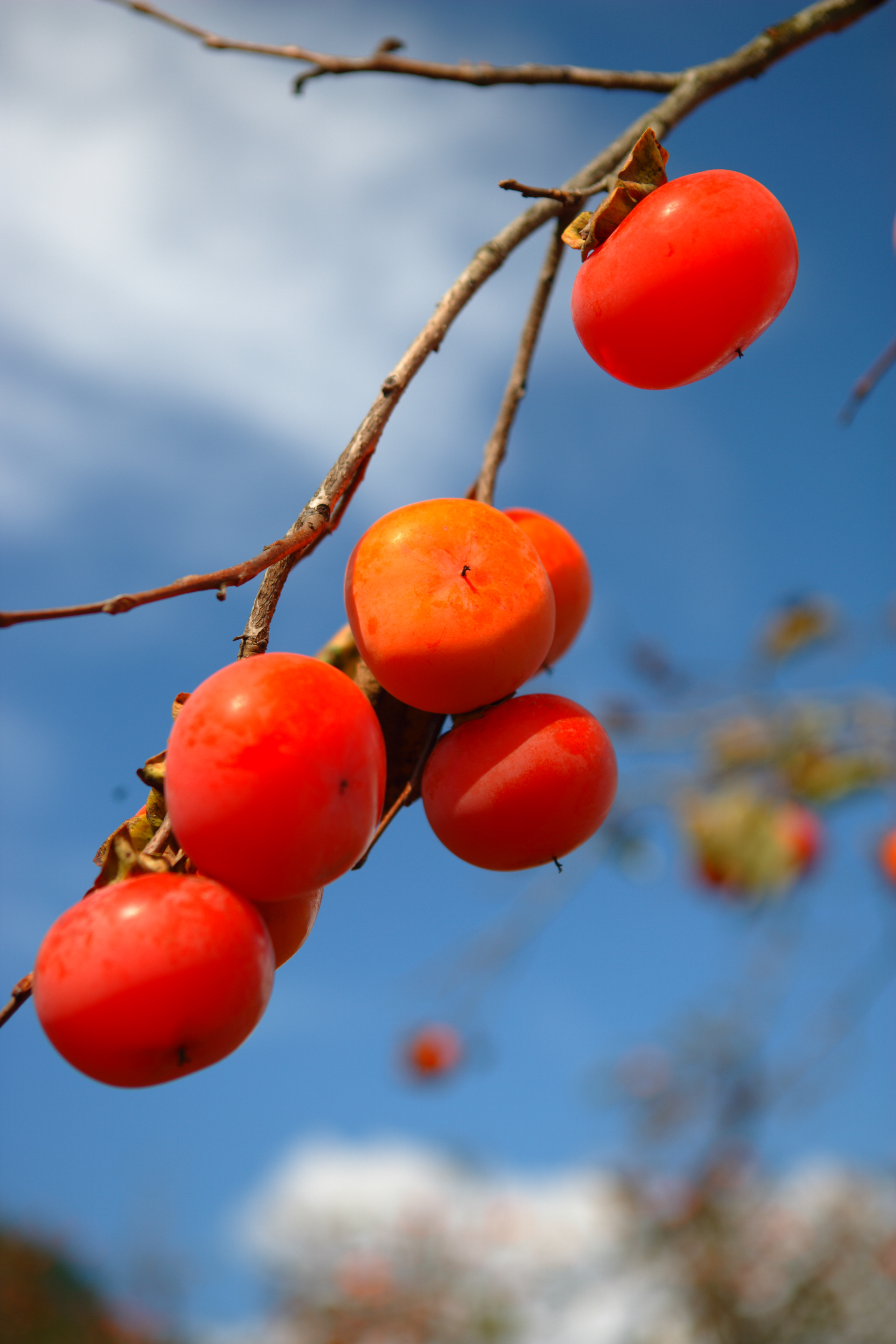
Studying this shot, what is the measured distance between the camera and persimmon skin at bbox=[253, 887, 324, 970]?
2.56 feet

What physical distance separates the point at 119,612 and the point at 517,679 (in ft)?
1.07

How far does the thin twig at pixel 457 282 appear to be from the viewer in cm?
72

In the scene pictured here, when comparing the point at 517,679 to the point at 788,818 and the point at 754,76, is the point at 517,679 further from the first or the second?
the point at 788,818

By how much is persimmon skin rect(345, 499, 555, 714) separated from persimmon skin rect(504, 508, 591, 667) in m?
0.17

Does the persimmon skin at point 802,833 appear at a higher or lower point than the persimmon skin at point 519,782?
lower

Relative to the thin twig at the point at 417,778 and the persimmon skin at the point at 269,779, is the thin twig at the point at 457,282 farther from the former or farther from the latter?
the thin twig at the point at 417,778

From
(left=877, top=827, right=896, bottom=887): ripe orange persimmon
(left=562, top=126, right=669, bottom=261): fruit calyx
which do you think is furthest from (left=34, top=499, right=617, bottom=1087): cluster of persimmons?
(left=877, top=827, right=896, bottom=887): ripe orange persimmon

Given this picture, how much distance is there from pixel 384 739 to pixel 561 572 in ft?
0.93

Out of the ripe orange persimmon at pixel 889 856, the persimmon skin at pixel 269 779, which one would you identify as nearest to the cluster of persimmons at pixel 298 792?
the persimmon skin at pixel 269 779

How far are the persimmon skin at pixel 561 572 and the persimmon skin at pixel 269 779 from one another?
0.36 metres

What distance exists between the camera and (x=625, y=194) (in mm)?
926

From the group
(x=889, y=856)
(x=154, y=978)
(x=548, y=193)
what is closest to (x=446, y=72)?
(x=548, y=193)

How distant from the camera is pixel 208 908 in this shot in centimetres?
69

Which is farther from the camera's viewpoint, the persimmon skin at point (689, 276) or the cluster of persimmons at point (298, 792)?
the persimmon skin at point (689, 276)
